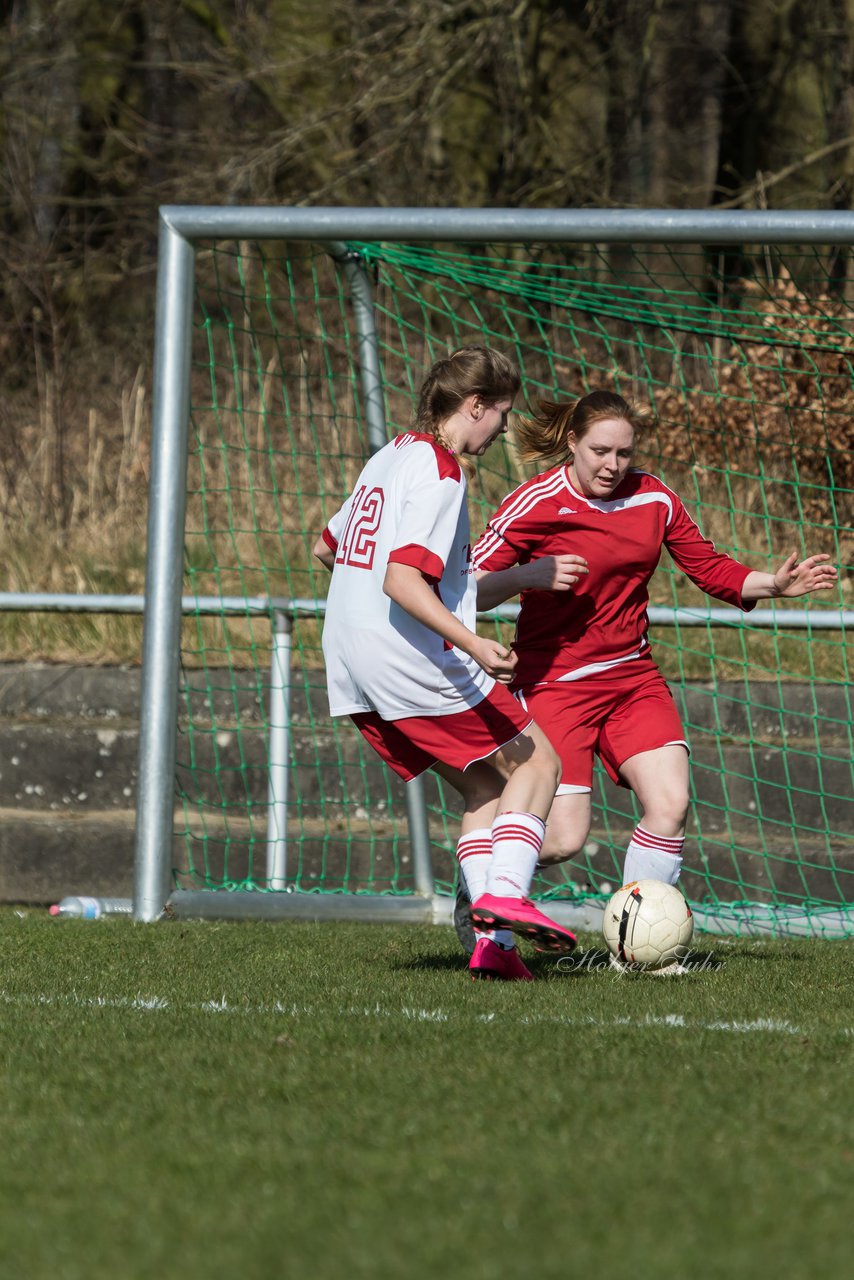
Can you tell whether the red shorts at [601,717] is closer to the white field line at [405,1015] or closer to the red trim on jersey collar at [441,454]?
the red trim on jersey collar at [441,454]

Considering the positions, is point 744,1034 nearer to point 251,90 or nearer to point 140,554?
point 140,554

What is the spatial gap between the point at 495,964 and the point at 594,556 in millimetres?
1220

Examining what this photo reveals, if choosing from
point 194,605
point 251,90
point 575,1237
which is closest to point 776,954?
point 194,605

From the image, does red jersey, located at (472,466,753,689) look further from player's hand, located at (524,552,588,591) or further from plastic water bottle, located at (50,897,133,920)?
plastic water bottle, located at (50,897,133,920)

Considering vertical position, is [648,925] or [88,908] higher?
[648,925]

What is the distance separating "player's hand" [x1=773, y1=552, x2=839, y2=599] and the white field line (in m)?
1.40

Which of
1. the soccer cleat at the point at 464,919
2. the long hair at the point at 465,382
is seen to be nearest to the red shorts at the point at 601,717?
the soccer cleat at the point at 464,919

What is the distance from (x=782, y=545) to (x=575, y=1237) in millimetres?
6335

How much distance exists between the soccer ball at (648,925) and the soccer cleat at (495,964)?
293 mm

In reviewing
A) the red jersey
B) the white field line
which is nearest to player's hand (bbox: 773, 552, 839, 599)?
the red jersey

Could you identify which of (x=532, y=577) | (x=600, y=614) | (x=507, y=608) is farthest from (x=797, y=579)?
(x=507, y=608)

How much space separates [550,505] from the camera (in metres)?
4.85

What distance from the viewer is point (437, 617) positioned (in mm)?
4020

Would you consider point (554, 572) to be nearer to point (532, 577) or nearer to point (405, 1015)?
point (532, 577)
